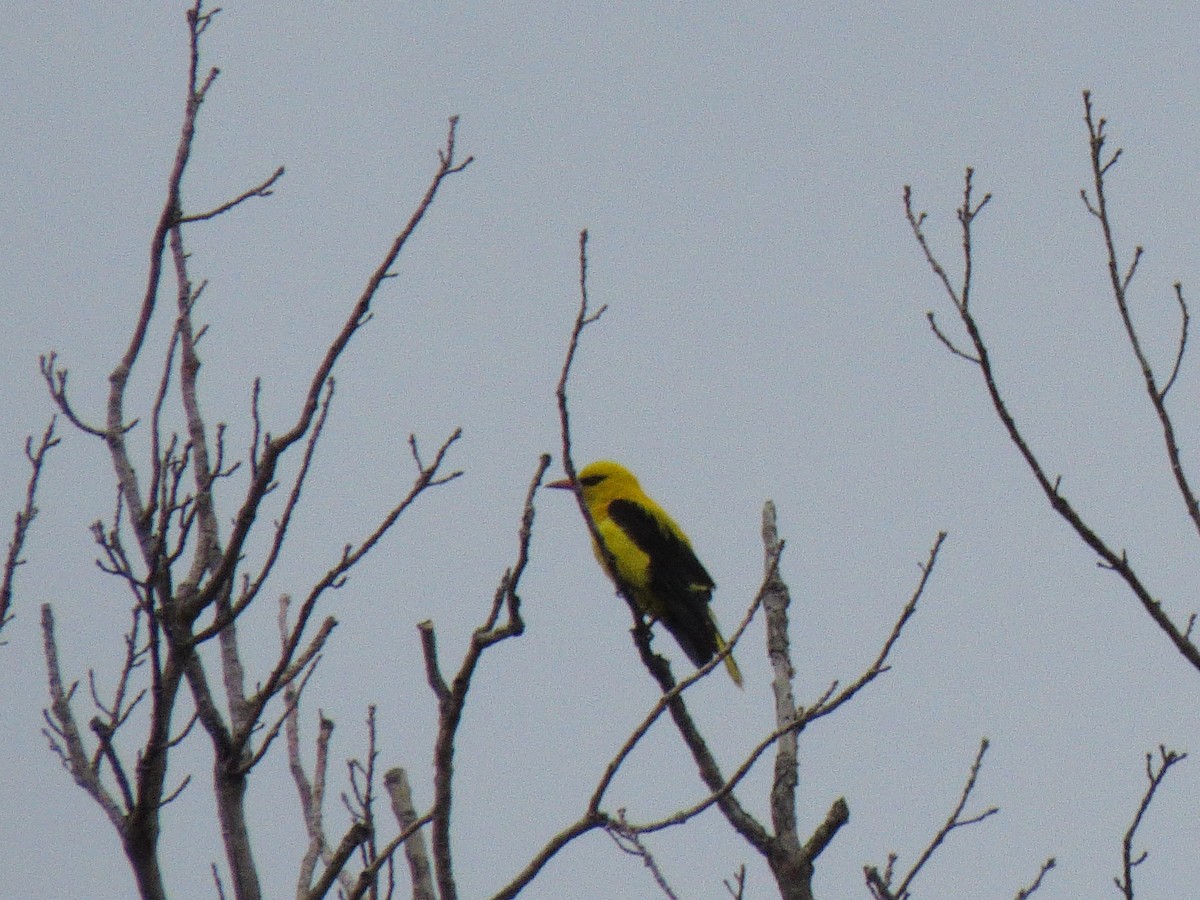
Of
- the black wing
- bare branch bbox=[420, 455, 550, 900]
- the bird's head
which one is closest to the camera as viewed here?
bare branch bbox=[420, 455, 550, 900]

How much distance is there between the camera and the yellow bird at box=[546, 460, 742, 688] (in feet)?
24.2

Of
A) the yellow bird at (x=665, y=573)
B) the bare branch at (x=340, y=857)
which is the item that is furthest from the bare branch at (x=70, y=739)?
the yellow bird at (x=665, y=573)

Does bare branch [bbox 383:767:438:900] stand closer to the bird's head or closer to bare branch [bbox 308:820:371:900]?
bare branch [bbox 308:820:371:900]

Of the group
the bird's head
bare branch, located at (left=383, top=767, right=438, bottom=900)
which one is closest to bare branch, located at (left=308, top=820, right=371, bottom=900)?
bare branch, located at (left=383, top=767, right=438, bottom=900)

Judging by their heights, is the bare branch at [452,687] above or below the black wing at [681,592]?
below

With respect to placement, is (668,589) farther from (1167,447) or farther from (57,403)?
(1167,447)

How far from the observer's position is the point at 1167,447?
9.54 ft

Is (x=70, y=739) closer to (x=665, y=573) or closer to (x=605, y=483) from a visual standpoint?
(x=665, y=573)

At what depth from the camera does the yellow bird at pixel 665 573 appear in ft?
24.2

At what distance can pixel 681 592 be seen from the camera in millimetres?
7414

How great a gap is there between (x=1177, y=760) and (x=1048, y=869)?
46cm

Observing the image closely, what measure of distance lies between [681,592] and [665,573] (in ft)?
0.46

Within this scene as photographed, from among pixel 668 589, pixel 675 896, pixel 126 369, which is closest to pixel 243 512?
pixel 126 369

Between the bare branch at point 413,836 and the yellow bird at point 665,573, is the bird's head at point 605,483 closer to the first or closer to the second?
the yellow bird at point 665,573
